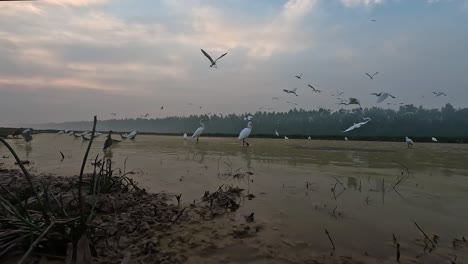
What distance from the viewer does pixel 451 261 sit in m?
3.12

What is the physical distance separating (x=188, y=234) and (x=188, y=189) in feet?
8.66

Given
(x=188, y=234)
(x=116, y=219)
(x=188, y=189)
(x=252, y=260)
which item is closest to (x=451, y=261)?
(x=252, y=260)

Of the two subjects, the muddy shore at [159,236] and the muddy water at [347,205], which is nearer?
the muddy shore at [159,236]

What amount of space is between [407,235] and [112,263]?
3071mm

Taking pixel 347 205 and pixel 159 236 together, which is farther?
pixel 347 205

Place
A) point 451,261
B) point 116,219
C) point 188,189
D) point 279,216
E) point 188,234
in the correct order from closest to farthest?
point 451,261
point 188,234
point 116,219
point 279,216
point 188,189

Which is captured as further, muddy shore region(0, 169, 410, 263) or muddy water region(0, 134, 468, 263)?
muddy water region(0, 134, 468, 263)

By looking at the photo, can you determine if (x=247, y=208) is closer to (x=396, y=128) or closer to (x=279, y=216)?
(x=279, y=216)

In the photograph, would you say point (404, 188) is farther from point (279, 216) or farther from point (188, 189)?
point (188, 189)

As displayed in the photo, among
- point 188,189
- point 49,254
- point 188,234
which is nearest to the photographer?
point 49,254

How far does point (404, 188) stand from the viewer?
6473 mm

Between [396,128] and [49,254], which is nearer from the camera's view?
[49,254]

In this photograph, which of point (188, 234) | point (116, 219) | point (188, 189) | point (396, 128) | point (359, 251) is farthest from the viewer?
point (396, 128)

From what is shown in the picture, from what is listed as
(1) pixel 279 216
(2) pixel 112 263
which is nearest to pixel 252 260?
(2) pixel 112 263
